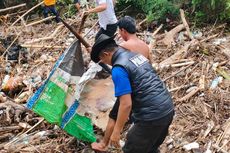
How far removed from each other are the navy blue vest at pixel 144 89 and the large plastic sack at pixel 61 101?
1073mm

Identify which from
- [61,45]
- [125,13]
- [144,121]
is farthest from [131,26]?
[125,13]

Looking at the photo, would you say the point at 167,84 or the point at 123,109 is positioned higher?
the point at 123,109

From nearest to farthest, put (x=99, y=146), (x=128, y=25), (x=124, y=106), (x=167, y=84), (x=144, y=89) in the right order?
1. (x=124, y=106)
2. (x=144, y=89)
3. (x=99, y=146)
4. (x=128, y=25)
5. (x=167, y=84)

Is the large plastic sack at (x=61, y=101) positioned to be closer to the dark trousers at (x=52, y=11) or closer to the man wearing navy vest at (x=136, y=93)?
the man wearing navy vest at (x=136, y=93)

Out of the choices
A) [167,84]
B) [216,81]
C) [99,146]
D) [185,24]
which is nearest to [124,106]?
[99,146]

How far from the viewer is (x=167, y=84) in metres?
6.39

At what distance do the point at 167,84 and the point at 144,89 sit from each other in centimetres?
255

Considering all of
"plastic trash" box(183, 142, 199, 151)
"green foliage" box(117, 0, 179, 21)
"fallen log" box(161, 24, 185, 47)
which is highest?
"green foliage" box(117, 0, 179, 21)

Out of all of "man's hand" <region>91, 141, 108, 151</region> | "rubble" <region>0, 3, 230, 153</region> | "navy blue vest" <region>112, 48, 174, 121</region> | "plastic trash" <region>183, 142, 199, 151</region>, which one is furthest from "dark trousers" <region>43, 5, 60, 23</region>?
"navy blue vest" <region>112, 48, 174, 121</region>

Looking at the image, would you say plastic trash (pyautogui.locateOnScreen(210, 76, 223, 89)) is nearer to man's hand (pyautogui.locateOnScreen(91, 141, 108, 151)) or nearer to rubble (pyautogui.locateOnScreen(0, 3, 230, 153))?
Result: rubble (pyautogui.locateOnScreen(0, 3, 230, 153))

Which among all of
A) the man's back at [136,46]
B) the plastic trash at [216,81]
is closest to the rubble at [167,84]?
the plastic trash at [216,81]

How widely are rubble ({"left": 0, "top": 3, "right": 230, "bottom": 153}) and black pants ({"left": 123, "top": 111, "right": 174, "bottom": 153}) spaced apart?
35.6 inches

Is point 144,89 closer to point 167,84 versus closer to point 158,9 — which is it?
point 167,84

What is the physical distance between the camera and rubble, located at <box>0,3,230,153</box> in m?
5.16
